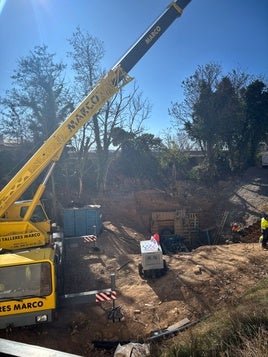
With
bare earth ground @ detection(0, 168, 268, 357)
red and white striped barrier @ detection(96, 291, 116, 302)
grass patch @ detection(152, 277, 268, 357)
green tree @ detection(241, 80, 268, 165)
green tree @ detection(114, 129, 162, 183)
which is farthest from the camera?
green tree @ detection(114, 129, 162, 183)

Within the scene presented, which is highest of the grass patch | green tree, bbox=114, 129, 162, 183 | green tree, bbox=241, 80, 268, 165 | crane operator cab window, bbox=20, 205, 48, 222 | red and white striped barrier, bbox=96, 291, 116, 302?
green tree, bbox=241, 80, 268, 165

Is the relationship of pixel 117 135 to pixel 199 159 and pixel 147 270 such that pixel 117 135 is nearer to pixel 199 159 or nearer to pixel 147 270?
pixel 199 159

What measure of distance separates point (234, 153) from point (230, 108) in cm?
556

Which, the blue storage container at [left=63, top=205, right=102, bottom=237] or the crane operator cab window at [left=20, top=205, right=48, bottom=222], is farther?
the blue storage container at [left=63, top=205, right=102, bottom=237]

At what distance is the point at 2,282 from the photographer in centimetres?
699

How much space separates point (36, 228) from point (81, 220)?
25.1 feet

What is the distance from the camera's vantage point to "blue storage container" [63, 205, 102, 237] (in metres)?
17.8

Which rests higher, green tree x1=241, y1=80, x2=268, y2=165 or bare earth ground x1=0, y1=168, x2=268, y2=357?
green tree x1=241, y1=80, x2=268, y2=165

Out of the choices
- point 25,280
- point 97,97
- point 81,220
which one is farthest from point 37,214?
point 81,220

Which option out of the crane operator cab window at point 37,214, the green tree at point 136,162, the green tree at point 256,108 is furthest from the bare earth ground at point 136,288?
the green tree at point 256,108

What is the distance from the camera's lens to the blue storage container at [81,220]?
17.8 meters

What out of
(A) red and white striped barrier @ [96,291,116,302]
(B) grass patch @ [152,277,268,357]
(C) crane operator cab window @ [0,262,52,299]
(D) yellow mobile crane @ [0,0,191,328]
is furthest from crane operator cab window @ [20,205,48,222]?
(B) grass patch @ [152,277,268,357]

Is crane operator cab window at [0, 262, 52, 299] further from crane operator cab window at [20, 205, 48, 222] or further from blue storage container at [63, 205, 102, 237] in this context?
blue storage container at [63, 205, 102, 237]

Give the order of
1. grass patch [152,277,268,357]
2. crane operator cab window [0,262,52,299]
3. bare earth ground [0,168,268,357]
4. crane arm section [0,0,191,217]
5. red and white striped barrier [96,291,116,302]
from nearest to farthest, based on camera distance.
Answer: grass patch [152,277,268,357] < crane operator cab window [0,262,52,299] < bare earth ground [0,168,268,357] < red and white striped barrier [96,291,116,302] < crane arm section [0,0,191,217]
